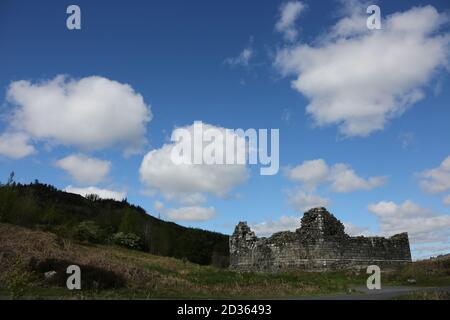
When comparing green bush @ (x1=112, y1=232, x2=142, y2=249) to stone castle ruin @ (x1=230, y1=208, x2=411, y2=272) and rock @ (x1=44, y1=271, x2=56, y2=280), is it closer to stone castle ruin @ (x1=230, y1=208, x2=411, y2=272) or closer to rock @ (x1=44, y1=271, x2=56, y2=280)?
stone castle ruin @ (x1=230, y1=208, x2=411, y2=272)

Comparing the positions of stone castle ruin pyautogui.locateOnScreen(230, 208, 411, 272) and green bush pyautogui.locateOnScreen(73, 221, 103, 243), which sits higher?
green bush pyautogui.locateOnScreen(73, 221, 103, 243)

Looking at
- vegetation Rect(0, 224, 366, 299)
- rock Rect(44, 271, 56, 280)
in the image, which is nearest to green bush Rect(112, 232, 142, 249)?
vegetation Rect(0, 224, 366, 299)

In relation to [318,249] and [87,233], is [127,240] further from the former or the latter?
[318,249]

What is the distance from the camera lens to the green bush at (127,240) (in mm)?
64000

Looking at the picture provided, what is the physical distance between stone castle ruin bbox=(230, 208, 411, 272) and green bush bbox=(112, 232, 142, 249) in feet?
84.3

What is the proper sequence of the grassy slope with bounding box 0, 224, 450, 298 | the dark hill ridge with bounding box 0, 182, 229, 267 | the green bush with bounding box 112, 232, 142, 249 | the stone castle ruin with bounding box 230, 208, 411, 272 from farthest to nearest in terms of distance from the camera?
1. the green bush with bounding box 112, 232, 142, 249
2. the dark hill ridge with bounding box 0, 182, 229, 267
3. the stone castle ruin with bounding box 230, 208, 411, 272
4. the grassy slope with bounding box 0, 224, 450, 298

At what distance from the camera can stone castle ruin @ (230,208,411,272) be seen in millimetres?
37375

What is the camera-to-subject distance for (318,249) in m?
37.2

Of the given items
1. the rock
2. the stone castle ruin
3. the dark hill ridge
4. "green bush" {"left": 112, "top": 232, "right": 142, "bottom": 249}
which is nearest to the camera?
the rock

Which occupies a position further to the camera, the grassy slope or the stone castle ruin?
the stone castle ruin

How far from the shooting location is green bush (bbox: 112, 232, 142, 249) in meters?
64.0

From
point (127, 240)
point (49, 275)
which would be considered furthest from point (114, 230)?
A: point (49, 275)

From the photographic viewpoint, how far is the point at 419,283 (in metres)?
25.0
